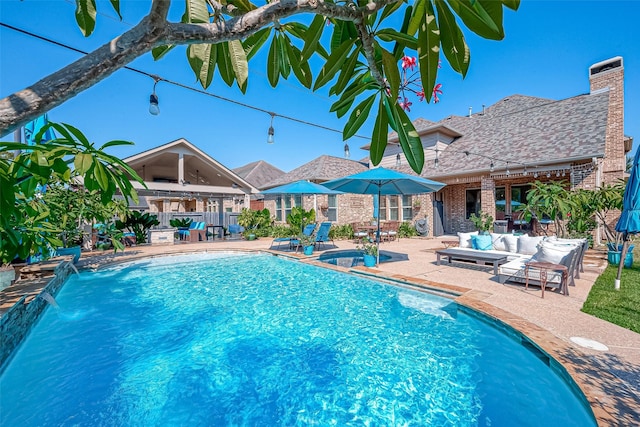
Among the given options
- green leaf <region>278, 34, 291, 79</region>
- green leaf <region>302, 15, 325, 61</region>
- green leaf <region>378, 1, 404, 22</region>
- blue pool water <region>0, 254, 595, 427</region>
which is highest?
green leaf <region>378, 1, 404, 22</region>

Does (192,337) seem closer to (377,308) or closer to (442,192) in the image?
(377,308)

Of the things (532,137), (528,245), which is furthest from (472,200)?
(528,245)

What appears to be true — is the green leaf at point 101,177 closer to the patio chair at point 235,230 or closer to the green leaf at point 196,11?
the green leaf at point 196,11

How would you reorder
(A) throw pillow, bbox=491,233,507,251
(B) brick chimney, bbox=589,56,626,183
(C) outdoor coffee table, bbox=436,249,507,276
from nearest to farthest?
1. (C) outdoor coffee table, bbox=436,249,507,276
2. (A) throw pillow, bbox=491,233,507,251
3. (B) brick chimney, bbox=589,56,626,183

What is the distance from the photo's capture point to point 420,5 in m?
1.31

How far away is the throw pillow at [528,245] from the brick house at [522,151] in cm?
231

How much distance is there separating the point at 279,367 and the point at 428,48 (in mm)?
3993

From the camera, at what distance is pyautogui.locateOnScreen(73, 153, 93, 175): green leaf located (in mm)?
845

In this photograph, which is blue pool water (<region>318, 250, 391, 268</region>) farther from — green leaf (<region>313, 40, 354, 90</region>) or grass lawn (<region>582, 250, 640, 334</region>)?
green leaf (<region>313, 40, 354, 90</region>)

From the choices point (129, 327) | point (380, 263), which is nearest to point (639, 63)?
point (380, 263)

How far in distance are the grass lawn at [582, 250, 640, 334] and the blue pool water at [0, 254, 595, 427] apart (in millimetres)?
1755

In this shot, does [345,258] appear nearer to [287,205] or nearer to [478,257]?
[478,257]

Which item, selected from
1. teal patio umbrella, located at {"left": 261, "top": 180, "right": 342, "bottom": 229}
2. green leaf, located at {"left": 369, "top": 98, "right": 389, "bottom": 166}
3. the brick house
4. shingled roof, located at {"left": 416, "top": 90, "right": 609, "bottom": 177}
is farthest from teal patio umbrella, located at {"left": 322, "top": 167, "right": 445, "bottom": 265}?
green leaf, located at {"left": 369, "top": 98, "right": 389, "bottom": 166}

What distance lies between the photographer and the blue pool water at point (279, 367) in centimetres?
302
